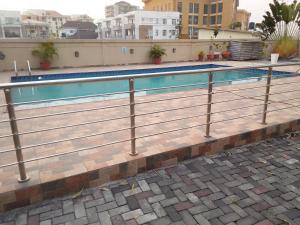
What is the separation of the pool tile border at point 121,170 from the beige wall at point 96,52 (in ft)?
34.0

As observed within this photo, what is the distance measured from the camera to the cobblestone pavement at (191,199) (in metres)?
2.22

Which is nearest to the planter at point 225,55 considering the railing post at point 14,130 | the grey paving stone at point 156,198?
the grey paving stone at point 156,198

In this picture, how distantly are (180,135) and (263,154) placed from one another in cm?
115

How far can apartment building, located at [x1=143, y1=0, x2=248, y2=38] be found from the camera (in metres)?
54.0

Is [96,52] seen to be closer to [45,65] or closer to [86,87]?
[45,65]

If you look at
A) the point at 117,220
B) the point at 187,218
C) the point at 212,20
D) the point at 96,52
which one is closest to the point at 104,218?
the point at 117,220

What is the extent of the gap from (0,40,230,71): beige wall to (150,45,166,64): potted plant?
13.2 inches

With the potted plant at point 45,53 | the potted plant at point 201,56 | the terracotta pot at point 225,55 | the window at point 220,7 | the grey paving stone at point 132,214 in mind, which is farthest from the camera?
the window at point 220,7

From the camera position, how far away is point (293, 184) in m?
2.72

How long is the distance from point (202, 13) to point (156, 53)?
4989 cm

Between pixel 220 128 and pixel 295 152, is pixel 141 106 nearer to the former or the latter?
pixel 220 128

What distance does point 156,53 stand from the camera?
1378 centimetres

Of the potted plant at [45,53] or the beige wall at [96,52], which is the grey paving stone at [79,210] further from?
A: the beige wall at [96,52]

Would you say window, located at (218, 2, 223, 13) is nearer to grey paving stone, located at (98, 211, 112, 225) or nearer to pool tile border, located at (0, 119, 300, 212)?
pool tile border, located at (0, 119, 300, 212)
